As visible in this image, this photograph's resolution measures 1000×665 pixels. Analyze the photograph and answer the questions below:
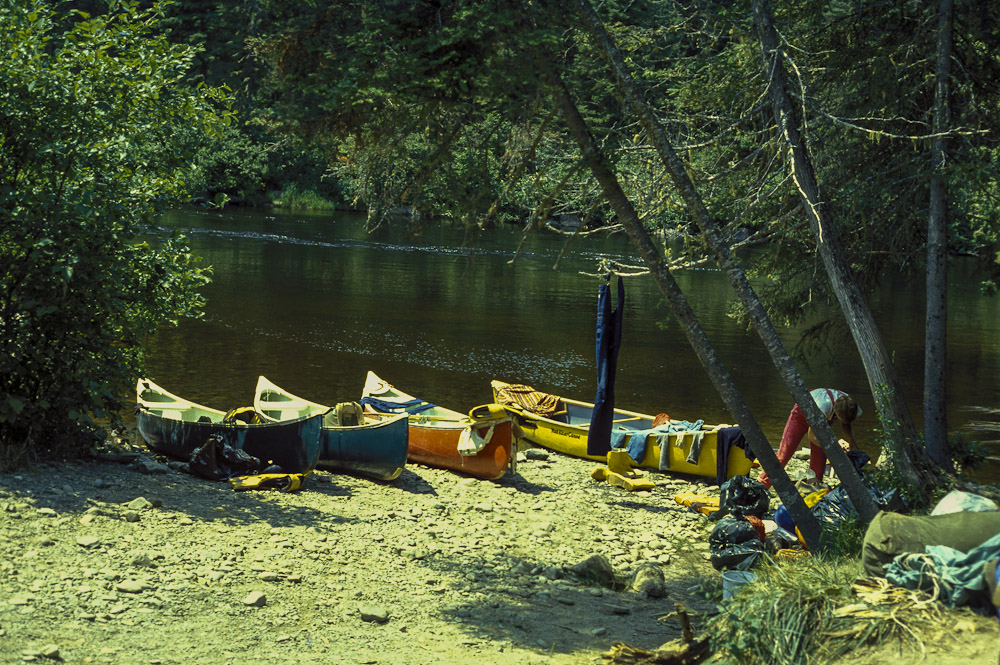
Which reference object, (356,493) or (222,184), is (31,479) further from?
(222,184)

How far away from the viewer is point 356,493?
38.9ft

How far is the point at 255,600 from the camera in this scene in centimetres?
755

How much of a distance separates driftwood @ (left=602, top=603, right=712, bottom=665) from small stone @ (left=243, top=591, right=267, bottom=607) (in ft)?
8.97

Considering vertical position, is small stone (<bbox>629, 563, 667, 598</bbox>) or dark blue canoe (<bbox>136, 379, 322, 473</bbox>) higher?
dark blue canoe (<bbox>136, 379, 322, 473</bbox>)

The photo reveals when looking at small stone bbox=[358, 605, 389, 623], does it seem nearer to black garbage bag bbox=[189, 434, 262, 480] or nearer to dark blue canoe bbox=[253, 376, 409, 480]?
black garbage bag bbox=[189, 434, 262, 480]

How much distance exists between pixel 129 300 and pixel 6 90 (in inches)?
91.1

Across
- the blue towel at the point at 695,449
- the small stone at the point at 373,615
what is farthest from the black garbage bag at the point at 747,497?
the small stone at the point at 373,615

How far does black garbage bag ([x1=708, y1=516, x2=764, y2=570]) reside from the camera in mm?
9383

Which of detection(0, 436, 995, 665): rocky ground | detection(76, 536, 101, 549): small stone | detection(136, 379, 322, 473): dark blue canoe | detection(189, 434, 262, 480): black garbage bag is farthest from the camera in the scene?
detection(136, 379, 322, 473): dark blue canoe

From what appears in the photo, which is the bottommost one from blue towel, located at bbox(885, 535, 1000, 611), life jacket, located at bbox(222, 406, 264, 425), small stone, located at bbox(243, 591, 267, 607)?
small stone, located at bbox(243, 591, 267, 607)

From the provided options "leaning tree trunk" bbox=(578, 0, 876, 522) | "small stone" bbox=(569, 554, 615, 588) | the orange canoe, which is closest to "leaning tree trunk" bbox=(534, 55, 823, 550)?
"leaning tree trunk" bbox=(578, 0, 876, 522)

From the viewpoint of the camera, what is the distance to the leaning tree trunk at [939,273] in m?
11.0

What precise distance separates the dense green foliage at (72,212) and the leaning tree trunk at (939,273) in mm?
8362

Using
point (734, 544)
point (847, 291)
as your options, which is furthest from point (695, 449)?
point (847, 291)
